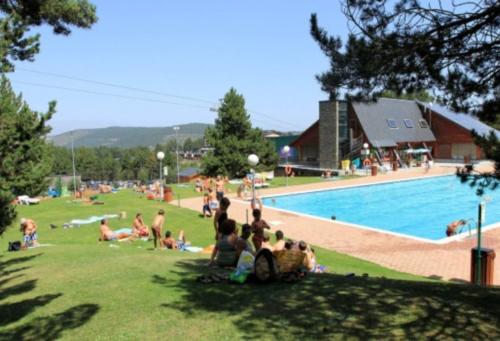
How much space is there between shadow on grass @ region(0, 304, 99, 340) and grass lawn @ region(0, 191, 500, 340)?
1 centimetres

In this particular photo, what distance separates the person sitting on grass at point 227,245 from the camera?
25.9 ft

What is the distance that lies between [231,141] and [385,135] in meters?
13.9

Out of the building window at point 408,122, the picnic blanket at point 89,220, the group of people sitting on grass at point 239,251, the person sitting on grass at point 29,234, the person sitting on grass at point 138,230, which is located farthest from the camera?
the building window at point 408,122

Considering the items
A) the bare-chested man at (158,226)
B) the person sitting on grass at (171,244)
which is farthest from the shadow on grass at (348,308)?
the person sitting on grass at (171,244)

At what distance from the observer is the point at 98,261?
927cm

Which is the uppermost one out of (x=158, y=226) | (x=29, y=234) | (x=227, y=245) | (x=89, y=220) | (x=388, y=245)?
(x=227, y=245)

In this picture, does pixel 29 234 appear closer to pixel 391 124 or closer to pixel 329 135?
pixel 329 135

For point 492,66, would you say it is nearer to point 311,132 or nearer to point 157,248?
point 157,248

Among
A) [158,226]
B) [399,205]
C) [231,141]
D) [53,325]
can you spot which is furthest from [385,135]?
[53,325]

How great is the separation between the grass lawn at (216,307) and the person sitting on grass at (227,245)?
45 centimetres

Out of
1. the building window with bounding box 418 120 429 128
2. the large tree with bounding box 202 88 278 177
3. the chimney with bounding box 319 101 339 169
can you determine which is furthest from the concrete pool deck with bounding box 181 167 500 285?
the building window with bounding box 418 120 429 128

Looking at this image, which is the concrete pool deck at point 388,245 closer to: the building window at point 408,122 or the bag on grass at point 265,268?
the bag on grass at point 265,268

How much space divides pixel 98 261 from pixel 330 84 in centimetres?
616

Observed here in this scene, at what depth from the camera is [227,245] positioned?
26.1 ft
